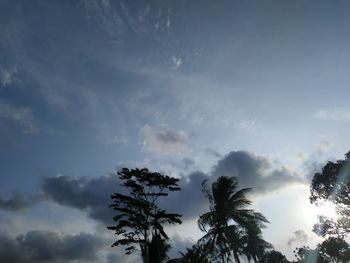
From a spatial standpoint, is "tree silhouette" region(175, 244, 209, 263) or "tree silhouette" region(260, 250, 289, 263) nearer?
"tree silhouette" region(175, 244, 209, 263)

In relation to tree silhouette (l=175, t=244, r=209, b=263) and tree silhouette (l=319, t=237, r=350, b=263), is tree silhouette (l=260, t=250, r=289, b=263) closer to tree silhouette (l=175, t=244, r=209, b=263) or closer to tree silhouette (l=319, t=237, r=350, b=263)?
tree silhouette (l=319, t=237, r=350, b=263)

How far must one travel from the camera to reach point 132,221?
32656 millimetres

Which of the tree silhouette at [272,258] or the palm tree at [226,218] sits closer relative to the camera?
the palm tree at [226,218]

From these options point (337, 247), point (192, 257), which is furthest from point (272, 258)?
point (192, 257)

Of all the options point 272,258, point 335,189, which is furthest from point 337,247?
point 272,258

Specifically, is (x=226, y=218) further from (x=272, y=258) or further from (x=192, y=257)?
(x=272, y=258)

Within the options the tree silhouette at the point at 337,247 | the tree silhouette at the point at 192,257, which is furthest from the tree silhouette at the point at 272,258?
the tree silhouette at the point at 192,257

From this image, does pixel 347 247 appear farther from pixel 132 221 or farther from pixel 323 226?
pixel 132 221

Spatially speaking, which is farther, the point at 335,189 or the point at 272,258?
the point at 272,258

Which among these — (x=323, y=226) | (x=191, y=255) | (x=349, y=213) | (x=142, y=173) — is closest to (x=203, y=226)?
(x=191, y=255)

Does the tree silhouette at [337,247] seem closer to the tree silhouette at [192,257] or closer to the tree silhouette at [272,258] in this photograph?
the tree silhouette at [192,257]

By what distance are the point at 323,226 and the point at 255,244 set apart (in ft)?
55.8

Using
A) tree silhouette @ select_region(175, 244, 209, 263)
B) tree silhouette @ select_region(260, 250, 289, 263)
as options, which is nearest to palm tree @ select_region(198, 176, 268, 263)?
tree silhouette @ select_region(175, 244, 209, 263)

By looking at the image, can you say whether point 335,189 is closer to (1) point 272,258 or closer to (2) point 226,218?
(2) point 226,218
